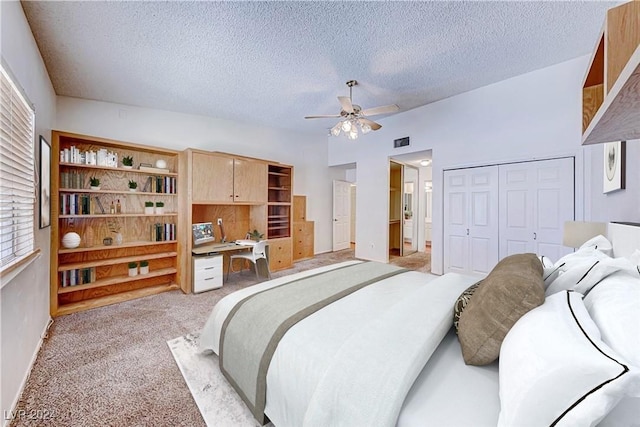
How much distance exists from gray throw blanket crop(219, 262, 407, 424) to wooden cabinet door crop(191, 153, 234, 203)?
2.46m

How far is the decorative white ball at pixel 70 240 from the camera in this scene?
301 cm

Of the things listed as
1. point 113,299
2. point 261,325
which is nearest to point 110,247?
point 113,299

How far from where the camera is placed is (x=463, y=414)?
2.69 ft

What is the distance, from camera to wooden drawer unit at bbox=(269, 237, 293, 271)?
4762 mm

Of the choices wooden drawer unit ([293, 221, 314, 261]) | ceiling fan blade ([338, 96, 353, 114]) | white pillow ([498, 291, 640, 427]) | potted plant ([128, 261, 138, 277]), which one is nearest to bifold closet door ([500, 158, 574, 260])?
ceiling fan blade ([338, 96, 353, 114])

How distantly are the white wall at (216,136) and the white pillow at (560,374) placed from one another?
15.5ft

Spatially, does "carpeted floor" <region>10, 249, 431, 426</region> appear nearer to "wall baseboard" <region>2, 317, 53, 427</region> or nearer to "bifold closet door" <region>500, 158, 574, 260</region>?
"wall baseboard" <region>2, 317, 53, 427</region>

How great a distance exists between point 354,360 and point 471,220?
12.5 feet

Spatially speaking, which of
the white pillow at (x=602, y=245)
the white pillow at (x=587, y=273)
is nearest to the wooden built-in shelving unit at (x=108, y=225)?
the white pillow at (x=587, y=273)

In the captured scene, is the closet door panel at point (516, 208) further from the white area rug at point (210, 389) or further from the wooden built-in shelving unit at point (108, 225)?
the wooden built-in shelving unit at point (108, 225)

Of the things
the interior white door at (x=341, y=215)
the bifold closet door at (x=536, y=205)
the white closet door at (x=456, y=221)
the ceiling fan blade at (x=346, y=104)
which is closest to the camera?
the ceiling fan blade at (x=346, y=104)

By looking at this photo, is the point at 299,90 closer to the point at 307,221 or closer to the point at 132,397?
the point at 307,221

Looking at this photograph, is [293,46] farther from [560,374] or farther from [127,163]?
[560,374]

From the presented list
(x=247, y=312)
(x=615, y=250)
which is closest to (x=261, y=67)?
(x=247, y=312)
